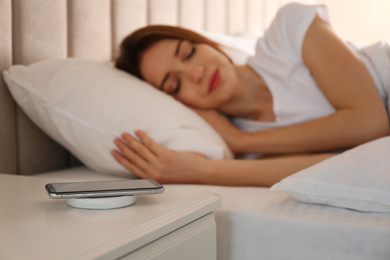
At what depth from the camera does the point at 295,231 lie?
0.70 m

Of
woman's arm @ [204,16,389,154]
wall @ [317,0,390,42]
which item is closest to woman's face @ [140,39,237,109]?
woman's arm @ [204,16,389,154]

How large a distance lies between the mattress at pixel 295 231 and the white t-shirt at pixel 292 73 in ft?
1.61

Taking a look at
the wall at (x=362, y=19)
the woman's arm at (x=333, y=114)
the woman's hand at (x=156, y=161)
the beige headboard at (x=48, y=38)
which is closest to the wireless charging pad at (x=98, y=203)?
the woman's hand at (x=156, y=161)

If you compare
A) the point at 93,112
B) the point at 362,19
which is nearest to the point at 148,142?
the point at 93,112

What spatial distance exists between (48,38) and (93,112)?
10.3 inches

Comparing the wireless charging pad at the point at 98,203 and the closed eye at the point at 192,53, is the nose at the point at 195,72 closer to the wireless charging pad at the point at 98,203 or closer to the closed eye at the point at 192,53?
the closed eye at the point at 192,53

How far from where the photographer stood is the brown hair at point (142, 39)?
1295mm

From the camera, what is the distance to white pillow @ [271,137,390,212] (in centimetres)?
71

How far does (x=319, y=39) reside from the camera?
4.05 ft

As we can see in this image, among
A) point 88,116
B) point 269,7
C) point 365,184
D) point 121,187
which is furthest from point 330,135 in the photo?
point 269,7

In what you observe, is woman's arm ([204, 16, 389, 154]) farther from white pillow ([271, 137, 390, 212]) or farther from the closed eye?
white pillow ([271, 137, 390, 212])

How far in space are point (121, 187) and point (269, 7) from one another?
192cm

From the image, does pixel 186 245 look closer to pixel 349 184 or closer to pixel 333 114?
pixel 349 184

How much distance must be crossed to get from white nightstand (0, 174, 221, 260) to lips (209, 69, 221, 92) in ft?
2.06
